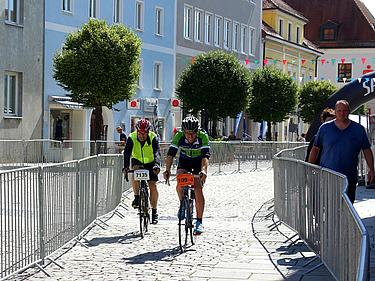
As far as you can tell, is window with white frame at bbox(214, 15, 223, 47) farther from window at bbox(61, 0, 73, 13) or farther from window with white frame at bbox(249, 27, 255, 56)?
window at bbox(61, 0, 73, 13)

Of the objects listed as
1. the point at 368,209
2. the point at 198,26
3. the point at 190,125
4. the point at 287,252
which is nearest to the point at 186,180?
the point at 190,125

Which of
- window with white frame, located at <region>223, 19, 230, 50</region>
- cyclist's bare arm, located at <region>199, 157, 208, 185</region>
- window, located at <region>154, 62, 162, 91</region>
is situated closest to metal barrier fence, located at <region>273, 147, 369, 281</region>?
cyclist's bare arm, located at <region>199, 157, 208, 185</region>

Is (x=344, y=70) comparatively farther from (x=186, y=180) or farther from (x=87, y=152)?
(x=186, y=180)

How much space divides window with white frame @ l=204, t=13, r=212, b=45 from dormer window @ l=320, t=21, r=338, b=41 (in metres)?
37.4

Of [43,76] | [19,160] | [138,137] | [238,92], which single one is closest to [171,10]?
[238,92]

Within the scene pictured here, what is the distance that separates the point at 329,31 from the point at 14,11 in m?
60.2

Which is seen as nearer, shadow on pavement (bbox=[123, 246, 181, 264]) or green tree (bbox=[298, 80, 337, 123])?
shadow on pavement (bbox=[123, 246, 181, 264])

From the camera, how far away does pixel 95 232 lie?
1312cm

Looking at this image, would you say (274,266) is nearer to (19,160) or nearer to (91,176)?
(91,176)

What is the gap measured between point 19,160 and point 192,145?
1818cm

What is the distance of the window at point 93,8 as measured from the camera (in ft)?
135

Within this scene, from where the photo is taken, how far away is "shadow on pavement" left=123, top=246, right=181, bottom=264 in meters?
10.5

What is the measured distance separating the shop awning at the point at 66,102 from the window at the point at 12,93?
2182 mm

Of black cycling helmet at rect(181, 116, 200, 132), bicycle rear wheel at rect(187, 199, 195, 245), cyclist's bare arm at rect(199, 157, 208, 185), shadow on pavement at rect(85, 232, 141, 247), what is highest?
black cycling helmet at rect(181, 116, 200, 132)
